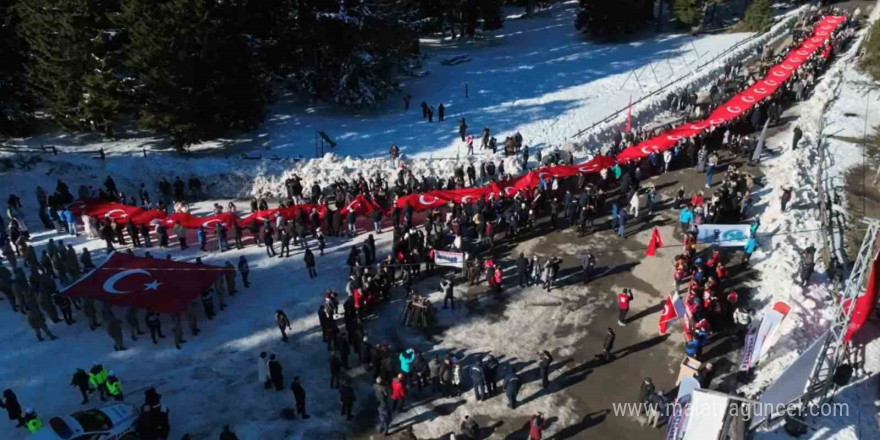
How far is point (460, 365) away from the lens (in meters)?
17.2

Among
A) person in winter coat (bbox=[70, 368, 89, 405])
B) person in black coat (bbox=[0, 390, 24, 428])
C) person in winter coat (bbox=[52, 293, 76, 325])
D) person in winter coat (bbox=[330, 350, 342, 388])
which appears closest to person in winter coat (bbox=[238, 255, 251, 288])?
person in winter coat (bbox=[52, 293, 76, 325])

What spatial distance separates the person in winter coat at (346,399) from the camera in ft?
49.2

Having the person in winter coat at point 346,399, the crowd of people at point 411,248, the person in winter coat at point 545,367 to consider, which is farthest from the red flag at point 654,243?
the person in winter coat at point 346,399

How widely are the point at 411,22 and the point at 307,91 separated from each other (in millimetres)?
7177

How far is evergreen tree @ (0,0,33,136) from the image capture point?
3112 centimetres

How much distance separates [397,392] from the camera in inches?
599

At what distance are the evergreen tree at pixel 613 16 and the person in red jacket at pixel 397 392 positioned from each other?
38687 mm

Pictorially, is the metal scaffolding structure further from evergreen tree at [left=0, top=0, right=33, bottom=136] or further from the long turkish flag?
evergreen tree at [left=0, top=0, right=33, bottom=136]

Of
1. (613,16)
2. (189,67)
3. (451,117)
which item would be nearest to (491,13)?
(613,16)

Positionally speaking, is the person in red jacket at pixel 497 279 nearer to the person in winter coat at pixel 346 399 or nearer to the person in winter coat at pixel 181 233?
the person in winter coat at pixel 346 399

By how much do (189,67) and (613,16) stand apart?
101 ft

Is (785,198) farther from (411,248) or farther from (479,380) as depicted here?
(479,380)

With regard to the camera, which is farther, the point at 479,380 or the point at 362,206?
the point at 362,206

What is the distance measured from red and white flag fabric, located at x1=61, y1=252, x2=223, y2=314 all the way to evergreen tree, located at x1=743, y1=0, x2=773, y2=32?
43350mm
